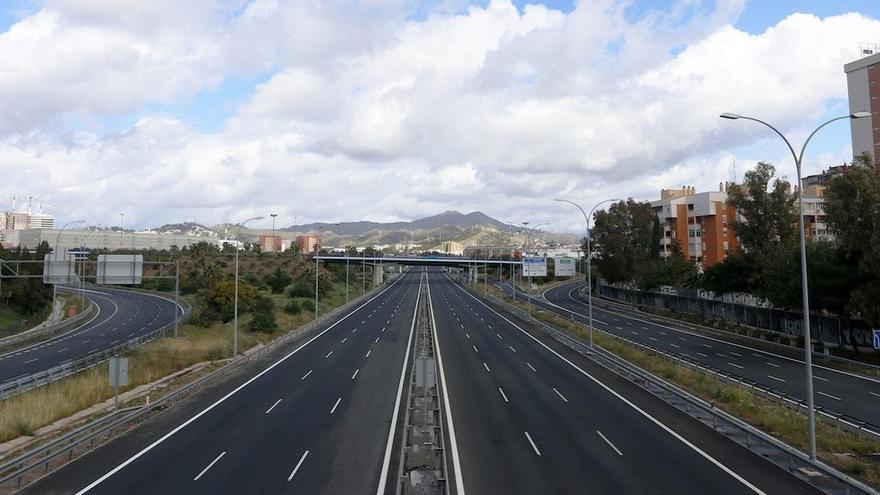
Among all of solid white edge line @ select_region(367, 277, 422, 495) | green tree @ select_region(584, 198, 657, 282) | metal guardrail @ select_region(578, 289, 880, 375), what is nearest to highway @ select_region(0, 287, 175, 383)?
solid white edge line @ select_region(367, 277, 422, 495)

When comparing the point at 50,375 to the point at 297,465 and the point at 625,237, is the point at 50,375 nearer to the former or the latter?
the point at 297,465

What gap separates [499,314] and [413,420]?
2096 inches

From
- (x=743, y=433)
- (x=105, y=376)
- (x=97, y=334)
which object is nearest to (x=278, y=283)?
(x=97, y=334)

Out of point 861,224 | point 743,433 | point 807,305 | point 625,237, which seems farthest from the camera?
point 625,237

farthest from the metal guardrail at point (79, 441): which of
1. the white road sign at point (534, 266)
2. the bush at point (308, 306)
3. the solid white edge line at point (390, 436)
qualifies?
the white road sign at point (534, 266)

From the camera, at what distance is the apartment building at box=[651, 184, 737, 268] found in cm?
9706

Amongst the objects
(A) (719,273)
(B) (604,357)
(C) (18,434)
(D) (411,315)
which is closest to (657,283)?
(A) (719,273)

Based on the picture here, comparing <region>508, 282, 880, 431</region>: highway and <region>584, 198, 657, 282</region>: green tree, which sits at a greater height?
<region>584, 198, 657, 282</region>: green tree

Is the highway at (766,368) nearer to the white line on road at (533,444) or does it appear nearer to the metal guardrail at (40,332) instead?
the white line on road at (533,444)

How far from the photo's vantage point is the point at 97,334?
5756cm

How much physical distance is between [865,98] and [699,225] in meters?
31.7

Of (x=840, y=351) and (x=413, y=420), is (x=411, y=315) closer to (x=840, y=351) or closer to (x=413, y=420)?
(x=840, y=351)

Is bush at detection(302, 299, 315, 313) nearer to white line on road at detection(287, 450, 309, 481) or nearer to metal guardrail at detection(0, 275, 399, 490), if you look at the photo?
metal guardrail at detection(0, 275, 399, 490)

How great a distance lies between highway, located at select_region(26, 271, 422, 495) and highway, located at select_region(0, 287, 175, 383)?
18376 millimetres
